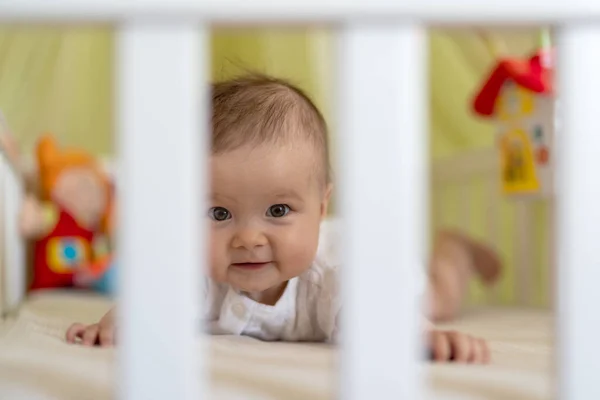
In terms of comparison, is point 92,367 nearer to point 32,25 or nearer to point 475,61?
point 32,25

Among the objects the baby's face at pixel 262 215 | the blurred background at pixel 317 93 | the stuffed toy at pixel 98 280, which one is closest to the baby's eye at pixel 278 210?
the baby's face at pixel 262 215

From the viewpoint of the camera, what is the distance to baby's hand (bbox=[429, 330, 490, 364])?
0.77m

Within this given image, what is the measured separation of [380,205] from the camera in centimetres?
51

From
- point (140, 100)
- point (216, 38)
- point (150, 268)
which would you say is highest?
point (216, 38)

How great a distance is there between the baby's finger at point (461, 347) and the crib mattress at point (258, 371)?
0.03 metres

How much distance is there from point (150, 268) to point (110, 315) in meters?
0.46

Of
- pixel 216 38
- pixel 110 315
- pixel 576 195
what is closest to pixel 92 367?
pixel 110 315

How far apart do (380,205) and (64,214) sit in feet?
4.90

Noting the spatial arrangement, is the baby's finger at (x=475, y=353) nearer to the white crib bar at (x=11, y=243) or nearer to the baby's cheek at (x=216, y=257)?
the baby's cheek at (x=216, y=257)

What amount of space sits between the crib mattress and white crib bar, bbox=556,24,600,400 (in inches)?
4.4

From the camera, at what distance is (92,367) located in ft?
2.37

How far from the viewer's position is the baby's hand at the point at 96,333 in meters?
0.90

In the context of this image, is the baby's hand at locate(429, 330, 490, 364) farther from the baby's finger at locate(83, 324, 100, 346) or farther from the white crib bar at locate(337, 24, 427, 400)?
the baby's finger at locate(83, 324, 100, 346)

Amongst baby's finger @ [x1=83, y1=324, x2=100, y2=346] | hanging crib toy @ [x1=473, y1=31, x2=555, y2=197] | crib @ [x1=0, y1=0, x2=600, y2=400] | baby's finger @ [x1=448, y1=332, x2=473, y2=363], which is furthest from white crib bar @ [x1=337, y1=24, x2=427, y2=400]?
hanging crib toy @ [x1=473, y1=31, x2=555, y2=197]
